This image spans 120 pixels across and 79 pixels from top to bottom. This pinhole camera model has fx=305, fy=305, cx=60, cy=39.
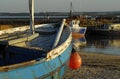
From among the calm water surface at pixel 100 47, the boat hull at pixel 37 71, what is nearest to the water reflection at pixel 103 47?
the calm water surface at pixel 100 47

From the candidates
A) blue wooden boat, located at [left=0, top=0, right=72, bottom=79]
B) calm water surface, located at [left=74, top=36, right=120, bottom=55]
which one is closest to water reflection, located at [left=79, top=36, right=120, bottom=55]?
calm water surface, located at [left=74, top=36, right=120, bottom=55]

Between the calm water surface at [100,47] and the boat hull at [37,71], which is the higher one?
the boat hull at [37,71]

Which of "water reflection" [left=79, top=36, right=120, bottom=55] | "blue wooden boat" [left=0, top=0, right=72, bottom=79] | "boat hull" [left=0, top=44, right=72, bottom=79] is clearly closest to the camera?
"boat hull" [left=0, top=44, right=72, bottom=79]

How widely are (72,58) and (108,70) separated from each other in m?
4.29

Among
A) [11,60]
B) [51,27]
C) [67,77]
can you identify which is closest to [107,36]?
[51,27]

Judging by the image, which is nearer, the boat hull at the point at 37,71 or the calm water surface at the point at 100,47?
the boat hull at the point at 37,71

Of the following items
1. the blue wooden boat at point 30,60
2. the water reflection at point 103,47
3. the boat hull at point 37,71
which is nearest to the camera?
the boat hull at point 37,71

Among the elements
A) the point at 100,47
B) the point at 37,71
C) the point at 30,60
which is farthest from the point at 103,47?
the point at 37,71

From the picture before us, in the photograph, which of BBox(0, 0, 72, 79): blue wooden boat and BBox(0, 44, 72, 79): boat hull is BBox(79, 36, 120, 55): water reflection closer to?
BBox(0, 0, 72, 79): blue wooden boat

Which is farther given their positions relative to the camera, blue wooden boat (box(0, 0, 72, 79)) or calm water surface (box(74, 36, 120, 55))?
calm water surface (box(74, 36, 120, 55))

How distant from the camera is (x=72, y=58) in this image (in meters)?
14.7

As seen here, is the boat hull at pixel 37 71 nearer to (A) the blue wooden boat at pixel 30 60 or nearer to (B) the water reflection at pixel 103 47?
(A) the blue wooden boat at pixel 30 60

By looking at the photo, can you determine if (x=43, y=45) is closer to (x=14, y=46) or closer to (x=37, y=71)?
(x=14, y=46)

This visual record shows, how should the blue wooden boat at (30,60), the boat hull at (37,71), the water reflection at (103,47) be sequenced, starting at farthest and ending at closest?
the water reflection at (103,47)
the blue wooden boat at (30,60)
the boat hull at (37,71)
